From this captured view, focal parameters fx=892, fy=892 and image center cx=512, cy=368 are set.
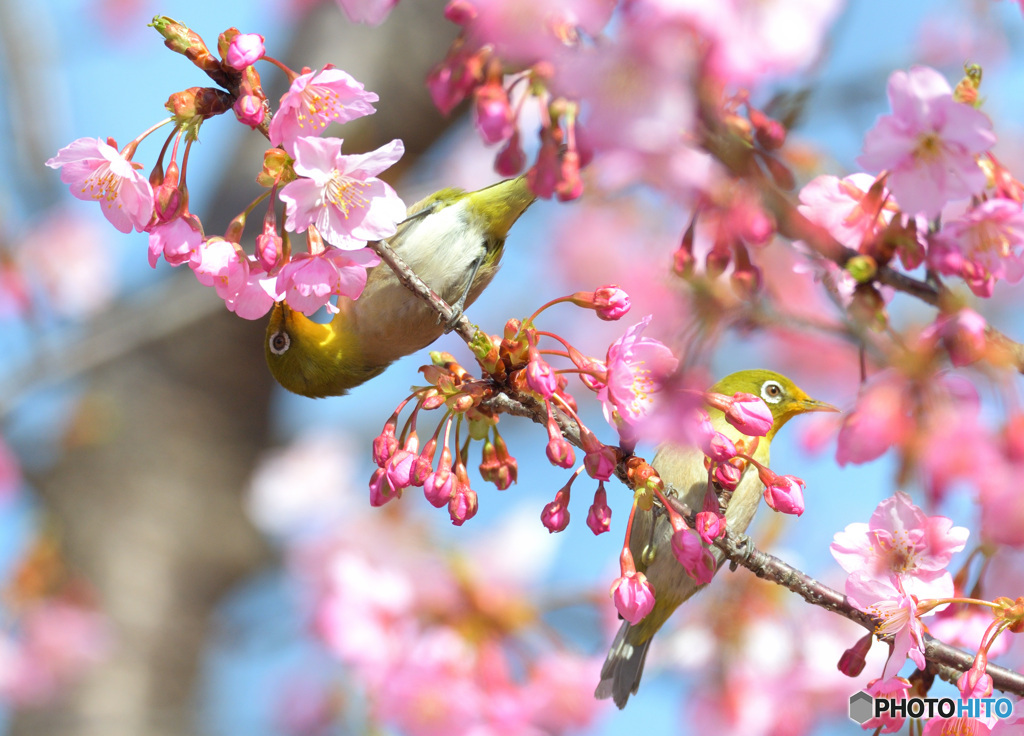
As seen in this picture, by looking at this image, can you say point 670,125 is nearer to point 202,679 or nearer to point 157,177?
point 157,177

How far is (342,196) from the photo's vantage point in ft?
5.49

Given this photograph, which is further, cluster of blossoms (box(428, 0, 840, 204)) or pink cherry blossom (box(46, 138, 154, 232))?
pink cherry blossom (box(46, 138, 154, 232))

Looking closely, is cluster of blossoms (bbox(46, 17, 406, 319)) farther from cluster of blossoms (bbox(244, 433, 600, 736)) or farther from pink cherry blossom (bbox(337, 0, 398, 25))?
cluster of blossoms (bbox(244, 433, 600, 736))

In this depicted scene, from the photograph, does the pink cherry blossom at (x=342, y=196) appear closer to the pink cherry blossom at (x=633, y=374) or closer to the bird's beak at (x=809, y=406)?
the pink cherry blossom at (x=633, y=374)

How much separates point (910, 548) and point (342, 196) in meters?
1.36

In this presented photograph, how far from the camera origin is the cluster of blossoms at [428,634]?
3.57 meters

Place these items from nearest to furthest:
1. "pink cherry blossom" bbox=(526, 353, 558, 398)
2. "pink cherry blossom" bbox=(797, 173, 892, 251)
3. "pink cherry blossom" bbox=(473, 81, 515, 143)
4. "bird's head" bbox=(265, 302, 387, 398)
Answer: "pink cherry blossom" bbox=(473, 81, 515, 143) → "pink cherry blossom" bbox=(526, 353, 558, 398) → "pink cherry blossom" bbox=(797, 173, 892, 251) → "bird's head" bbox=(265, 302, 387, 398)

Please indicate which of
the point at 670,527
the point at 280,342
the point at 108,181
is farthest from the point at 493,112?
the point at 280,342

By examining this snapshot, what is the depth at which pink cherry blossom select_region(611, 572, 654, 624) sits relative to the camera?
1.76m

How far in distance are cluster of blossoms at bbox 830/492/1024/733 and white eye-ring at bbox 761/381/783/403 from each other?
106 cm

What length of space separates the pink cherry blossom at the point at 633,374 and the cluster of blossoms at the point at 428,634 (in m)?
2.20

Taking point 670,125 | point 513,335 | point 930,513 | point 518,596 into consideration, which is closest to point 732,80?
point 670,125

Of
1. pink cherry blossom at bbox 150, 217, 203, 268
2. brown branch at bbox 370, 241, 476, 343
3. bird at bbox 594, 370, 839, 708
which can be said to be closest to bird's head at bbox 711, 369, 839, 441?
bird at bbox 594, 370, 839, 708

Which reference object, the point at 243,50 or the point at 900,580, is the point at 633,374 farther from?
the point at 243,50
